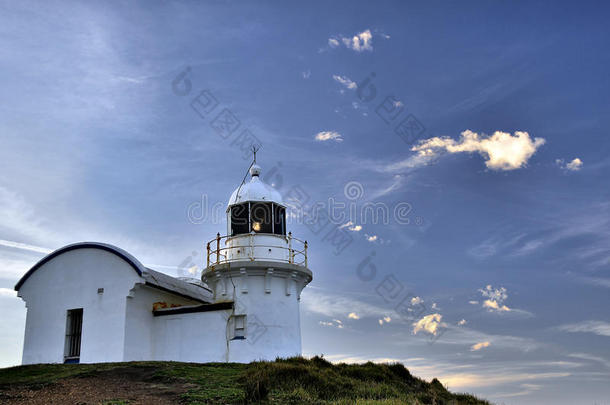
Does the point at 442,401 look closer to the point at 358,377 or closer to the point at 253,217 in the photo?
the point at 358,377

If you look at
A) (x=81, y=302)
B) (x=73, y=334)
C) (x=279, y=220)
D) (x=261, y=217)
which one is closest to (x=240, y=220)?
(x=261, y=217)

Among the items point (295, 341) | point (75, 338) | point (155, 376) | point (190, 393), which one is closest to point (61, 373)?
point (155, 376)

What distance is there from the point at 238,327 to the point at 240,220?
13.4ft

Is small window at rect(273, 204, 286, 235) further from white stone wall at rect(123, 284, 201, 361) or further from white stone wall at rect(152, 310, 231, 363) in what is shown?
white stone wall at rect(123, 284, 201, 361)

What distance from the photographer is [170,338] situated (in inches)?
818

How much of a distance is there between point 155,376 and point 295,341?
8.12 meters

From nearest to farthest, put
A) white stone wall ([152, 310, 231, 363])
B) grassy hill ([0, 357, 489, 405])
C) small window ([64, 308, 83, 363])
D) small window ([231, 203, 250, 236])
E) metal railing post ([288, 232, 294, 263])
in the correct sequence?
grassy hill ([0, 357, 489, 405])
white stone wall ([152, 310, 231, 363])
small window ([64, 308, 83, 363])
metal railing post ([288, 232, 294, 263])
small window ([231, 203, 250, 236])

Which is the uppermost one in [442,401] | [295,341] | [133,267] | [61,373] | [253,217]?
[253,217]

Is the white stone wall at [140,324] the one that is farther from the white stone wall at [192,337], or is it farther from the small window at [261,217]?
the small window at [261,217]

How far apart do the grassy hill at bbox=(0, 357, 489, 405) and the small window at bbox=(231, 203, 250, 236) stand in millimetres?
6584

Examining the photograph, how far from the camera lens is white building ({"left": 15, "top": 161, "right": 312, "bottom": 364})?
65.9 feet

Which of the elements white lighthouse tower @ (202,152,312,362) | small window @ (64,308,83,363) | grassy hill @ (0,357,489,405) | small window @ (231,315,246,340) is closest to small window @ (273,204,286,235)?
white lighthouse tower @ (202,152,312,362)

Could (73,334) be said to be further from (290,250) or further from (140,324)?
(290,250)

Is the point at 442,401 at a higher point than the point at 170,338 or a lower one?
lower
